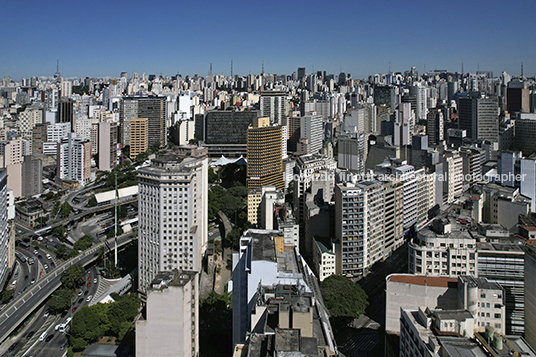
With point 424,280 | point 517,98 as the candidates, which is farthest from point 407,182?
point 517,98

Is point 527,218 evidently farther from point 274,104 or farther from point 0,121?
point 0,121

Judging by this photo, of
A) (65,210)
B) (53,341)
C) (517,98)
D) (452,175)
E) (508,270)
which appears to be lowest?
(53,341)

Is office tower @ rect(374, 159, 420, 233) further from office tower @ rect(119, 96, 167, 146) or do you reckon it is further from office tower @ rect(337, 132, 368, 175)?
office tower @ rect(119, 96, 167, 146)

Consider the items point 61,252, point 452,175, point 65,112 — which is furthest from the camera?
point 65,112

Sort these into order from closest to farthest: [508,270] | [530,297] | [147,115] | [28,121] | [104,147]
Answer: [530,297], [508,270], [104,147], [28,121], [147,115]

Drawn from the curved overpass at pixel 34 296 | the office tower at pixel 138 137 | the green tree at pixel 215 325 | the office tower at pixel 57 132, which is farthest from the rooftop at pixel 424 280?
the office tower at pixel 57 132

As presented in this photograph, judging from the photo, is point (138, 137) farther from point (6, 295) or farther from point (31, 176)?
point (6, 295)

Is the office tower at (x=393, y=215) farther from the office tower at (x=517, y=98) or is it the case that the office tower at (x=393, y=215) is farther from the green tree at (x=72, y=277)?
the office tower at (x=517, y=98)
